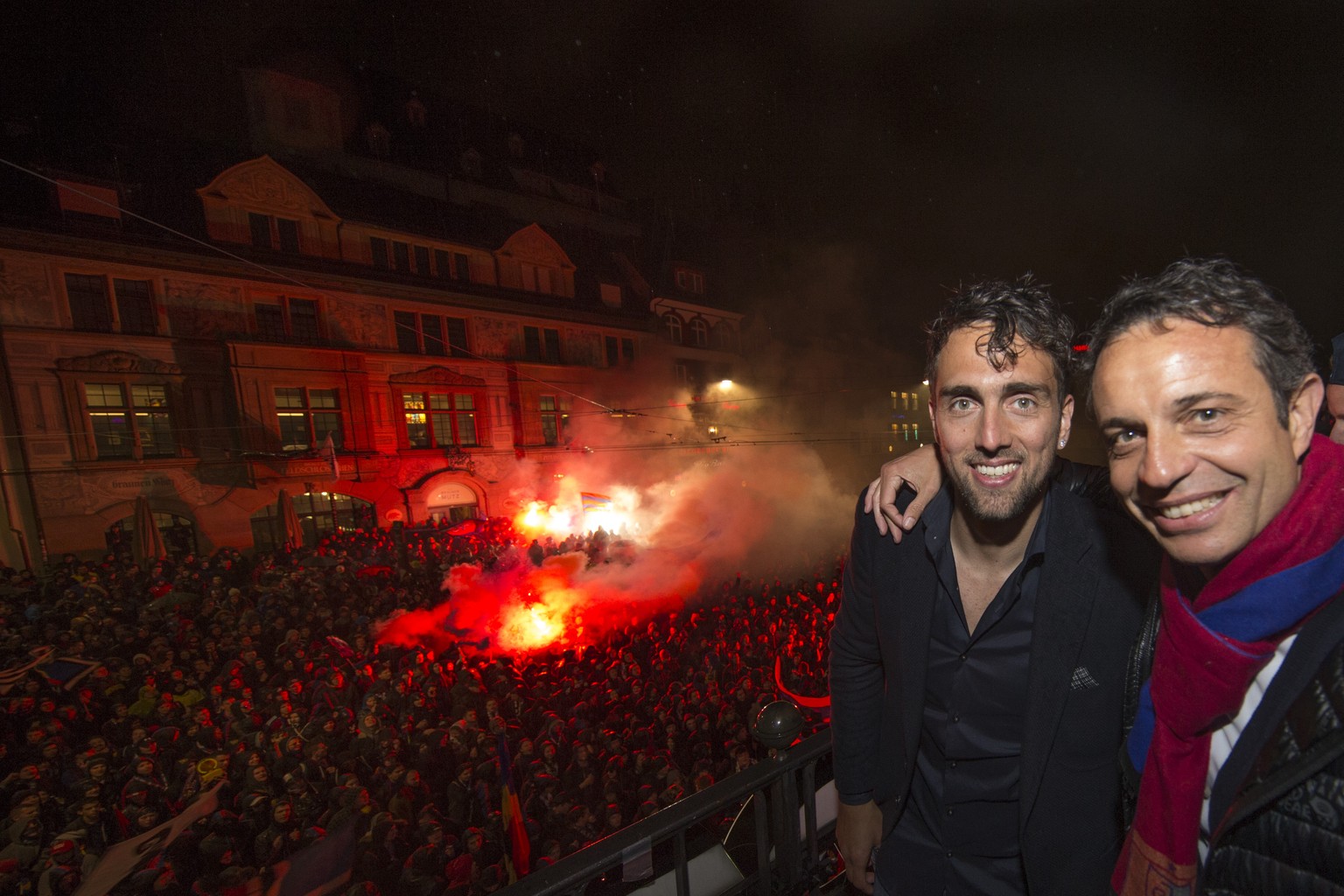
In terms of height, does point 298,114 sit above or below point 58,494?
above

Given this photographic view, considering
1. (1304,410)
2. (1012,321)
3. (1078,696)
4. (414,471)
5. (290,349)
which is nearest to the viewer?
(1304,410)

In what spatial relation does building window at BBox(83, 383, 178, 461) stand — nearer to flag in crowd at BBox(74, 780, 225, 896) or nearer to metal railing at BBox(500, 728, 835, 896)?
flag in crowd at BBox(74, 780, 225, 896)

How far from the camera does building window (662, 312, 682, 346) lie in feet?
89.2

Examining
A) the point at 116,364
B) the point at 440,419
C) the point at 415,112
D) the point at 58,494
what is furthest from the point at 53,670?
the point at 415,112

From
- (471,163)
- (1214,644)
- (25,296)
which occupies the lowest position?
(1214,644)

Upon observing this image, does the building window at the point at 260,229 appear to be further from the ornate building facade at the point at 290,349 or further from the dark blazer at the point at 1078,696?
the dark blazer at the point at 1078,696

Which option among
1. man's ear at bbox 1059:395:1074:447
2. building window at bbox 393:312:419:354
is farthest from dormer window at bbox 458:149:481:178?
man's ear at bbox 1059:395:1074:447

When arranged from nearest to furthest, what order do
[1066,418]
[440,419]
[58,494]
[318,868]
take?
[1066,418]
[318,868]
[58,494]
[440,419]

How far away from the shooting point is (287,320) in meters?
17.1

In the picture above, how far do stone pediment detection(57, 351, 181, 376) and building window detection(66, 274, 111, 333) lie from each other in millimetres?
734

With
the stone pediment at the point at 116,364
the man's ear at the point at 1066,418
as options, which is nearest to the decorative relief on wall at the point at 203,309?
the stone pediment at the point at 116,364

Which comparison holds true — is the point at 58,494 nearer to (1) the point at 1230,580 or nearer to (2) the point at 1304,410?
(1) the point at 1230,580

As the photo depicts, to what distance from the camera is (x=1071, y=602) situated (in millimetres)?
1742

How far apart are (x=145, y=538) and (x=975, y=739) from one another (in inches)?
694
